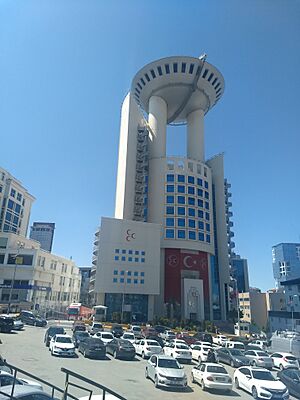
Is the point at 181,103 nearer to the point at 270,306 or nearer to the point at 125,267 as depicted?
the point at 125,267

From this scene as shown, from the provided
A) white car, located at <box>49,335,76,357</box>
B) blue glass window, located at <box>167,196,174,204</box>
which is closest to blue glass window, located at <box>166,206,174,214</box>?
blue glass window, located at <box>167,196,174,204</box>

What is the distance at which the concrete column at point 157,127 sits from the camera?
83.8 metres

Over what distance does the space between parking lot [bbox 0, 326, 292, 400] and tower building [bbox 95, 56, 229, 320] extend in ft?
133

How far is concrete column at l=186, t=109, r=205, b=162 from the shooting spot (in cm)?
8644

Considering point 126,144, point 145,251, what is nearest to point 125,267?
point 145,251

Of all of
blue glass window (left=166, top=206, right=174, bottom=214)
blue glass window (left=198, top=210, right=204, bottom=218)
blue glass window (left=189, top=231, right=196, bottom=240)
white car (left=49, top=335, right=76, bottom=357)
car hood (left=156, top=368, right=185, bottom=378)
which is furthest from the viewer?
blue glass window (left=198, top=210, right=204, bottom=218)

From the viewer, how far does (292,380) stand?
17781 mm

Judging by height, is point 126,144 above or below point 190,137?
below

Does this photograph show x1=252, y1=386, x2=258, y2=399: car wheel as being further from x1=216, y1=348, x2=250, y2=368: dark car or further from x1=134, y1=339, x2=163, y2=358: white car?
x1=134, y1=339, x2=163, y2=358: white car

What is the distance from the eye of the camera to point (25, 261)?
74500 mm

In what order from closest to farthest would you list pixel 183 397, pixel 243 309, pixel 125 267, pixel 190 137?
pixel 183 397 < pixel 125 267 < pixel 190 137 < pixel 243 309

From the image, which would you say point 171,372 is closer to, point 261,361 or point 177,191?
point 261,361

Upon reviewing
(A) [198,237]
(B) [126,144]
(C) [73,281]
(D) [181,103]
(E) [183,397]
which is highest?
(D) [181,103]

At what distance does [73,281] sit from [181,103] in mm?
68797
